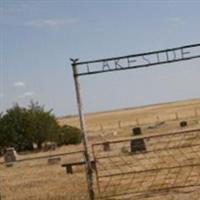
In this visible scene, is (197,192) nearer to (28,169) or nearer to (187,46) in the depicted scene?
(187,46)

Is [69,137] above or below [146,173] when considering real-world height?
above

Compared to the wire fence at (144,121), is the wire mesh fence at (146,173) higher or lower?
lower

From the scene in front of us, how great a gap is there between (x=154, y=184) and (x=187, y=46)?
15.8 feet

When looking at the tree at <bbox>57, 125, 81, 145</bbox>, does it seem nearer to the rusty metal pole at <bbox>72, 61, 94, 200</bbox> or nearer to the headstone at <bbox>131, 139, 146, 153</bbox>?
the headstone at <bbox>131, 139, 146, 153</bbox>

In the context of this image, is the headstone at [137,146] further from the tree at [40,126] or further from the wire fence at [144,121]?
the wire fence at [144,121]

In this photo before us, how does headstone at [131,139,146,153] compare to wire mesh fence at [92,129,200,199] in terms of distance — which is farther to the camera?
headstone at [131,139,146,153]

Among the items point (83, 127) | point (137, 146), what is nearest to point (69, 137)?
point (137, 146)

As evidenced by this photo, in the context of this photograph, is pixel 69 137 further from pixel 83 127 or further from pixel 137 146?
pixel 83 127

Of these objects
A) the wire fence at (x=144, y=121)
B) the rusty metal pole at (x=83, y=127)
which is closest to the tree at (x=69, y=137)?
the wire fence at (x=144, y=121)

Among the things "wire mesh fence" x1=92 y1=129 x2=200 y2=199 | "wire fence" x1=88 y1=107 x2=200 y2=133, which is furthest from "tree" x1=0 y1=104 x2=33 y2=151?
"wire fence" x1=88 y1=107 x2=200 y2=133

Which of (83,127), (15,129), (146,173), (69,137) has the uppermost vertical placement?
(15,129)

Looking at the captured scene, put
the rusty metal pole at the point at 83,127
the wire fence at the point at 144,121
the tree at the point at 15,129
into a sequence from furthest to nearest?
the wire fence at the point at 144,121, the tree at the point at 15,129, the rusty metal pole at the point at 83,127

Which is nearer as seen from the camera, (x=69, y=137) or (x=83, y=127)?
(x=83, y=127)

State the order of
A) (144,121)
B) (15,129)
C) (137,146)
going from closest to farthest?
1. (137,146)
2. (15,129)
3. (144,121)
